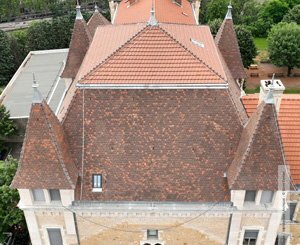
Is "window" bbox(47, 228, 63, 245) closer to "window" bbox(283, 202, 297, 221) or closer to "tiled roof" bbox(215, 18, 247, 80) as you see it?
"window" bbox(283, 202, 297, 221)

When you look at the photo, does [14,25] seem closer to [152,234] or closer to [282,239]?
[152,234]

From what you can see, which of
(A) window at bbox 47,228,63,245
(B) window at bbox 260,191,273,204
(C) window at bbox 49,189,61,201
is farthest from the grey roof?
(B) window at bbox 260,191,273,204

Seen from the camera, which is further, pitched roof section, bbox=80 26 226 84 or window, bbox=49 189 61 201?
window, bbox=49 189 61 201

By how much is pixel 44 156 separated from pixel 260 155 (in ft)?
48.7

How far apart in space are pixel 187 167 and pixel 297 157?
9.27 meters

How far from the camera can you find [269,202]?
2895 cm

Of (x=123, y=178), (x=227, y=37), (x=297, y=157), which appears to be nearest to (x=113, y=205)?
(x=123, y=178)

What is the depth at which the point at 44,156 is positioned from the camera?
2711 cm

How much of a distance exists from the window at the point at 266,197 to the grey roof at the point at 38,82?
3732 centimetres

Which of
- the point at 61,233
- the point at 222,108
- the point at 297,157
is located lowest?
the point at 61,233

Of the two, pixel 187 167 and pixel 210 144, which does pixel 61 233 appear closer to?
pixel 187 167

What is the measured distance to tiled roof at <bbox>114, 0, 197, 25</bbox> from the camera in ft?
146

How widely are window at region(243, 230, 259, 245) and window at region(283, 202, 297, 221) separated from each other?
348 cm

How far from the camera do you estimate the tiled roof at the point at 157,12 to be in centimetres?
4437
